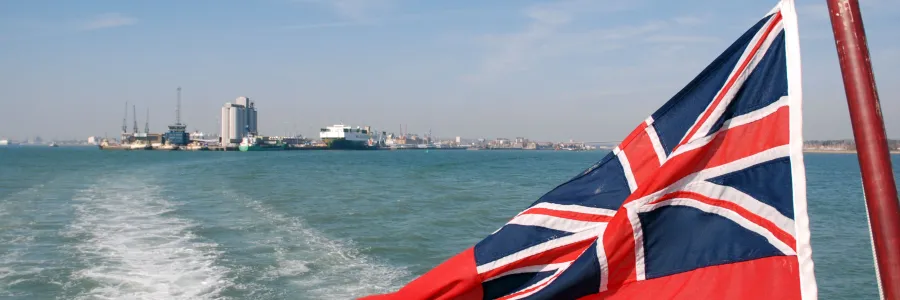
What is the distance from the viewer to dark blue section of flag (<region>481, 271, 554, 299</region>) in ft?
9.04

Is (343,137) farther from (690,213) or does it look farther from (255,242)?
(690,213)

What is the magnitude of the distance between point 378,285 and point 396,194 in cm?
1526

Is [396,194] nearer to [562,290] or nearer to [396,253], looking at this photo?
[396,253]

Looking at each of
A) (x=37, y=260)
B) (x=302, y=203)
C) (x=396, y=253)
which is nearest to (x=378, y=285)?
(x=396, y=253)

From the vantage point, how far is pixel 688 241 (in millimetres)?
2482

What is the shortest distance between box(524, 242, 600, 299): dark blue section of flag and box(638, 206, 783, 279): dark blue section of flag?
0.60 feet

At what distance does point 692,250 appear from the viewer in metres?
2.47

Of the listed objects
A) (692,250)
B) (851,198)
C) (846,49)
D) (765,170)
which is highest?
(846,49)

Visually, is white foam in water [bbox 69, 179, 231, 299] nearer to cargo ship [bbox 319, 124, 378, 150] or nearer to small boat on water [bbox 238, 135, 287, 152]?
small boat on water [bbox 238, 135, 287, 152]

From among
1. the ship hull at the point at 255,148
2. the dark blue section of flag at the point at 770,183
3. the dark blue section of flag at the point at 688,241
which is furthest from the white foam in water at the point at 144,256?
the ship hull at the point at 255,148

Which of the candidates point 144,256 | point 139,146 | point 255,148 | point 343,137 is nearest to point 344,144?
point 343,137

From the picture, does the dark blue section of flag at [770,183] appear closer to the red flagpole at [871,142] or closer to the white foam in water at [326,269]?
the red flagpole at [871,142]

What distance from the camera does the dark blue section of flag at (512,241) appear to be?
9.06ft

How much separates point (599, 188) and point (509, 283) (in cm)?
51
